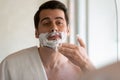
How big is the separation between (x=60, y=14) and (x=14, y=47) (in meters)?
0.53

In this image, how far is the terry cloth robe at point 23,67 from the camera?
121 cm

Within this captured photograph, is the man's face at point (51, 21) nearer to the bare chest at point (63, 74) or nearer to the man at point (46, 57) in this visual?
the man at point (46, 57)

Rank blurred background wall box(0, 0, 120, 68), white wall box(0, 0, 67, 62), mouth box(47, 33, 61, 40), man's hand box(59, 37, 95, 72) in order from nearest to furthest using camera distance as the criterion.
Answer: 1. man's hand box(59, 37, 95, 72)
2. mouth box(47, 33, 61, 40)
3. white wall box(0, 0, 67, 62)
4. blurred background wall box(0, 0, 120, 68)

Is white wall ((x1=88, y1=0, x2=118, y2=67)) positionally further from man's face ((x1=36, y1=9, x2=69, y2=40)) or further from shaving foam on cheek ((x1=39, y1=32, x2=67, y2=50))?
shaving foam on cheek ((x1=39, y1=32, x2=67, y2=50))

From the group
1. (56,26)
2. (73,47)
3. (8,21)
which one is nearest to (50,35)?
(56,26)

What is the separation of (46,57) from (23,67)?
0.43 feet

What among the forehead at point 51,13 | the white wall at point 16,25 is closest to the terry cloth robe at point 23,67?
the forehead at point 51,13

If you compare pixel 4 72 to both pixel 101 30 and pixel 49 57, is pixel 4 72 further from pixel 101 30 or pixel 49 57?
pixel 101 30

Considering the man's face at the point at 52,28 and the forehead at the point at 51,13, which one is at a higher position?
Answer: the forehead at the point at 51,13

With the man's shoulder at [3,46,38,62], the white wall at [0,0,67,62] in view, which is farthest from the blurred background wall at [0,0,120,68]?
the man's shoulder at [3,46,38,62]

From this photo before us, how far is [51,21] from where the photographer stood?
4.17 ft

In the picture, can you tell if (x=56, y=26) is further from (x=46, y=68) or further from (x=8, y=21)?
(x=8, y=21)

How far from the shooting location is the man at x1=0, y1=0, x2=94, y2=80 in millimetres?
1209

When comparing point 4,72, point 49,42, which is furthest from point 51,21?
point 4,72
